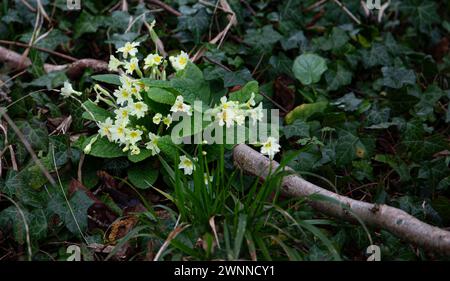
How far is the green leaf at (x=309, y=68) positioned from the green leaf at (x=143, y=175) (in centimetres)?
95

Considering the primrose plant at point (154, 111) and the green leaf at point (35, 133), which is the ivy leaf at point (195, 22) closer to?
the primrose plant at point (154, 111)

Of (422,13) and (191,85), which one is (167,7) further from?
(422,13)

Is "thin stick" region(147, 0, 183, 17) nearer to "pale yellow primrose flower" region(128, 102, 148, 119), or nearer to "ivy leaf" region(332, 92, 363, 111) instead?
"ivy leaf" region(332, 92, 363, 111)

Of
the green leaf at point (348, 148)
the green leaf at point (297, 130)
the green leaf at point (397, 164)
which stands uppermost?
the green leaf at point (297, 130)

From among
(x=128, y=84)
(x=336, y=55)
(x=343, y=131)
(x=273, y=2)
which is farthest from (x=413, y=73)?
(x=128, y=84)

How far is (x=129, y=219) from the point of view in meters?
2.46

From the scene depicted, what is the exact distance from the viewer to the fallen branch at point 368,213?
6.75ft

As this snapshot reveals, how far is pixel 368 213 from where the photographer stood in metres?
2.18

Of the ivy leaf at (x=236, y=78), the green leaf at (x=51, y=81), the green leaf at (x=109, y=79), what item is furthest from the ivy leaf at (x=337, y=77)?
the green leaf at (x=51, y=81)

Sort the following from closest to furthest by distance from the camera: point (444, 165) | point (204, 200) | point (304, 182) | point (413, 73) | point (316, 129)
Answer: point (204, 200)
point (304, 182)
point (444, 165)
point (316, 129)
point (413, 73)

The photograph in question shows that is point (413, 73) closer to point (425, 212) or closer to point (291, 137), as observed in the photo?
point (291, 137)

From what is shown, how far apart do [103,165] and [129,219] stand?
0.31 meters

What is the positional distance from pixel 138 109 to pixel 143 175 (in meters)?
0.27

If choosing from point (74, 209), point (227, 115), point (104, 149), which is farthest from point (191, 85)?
point (74, 209)
